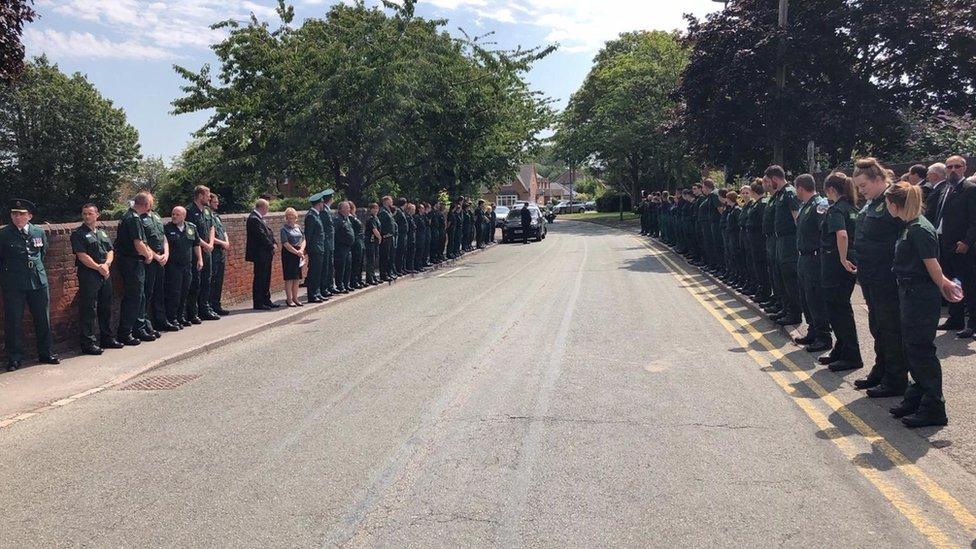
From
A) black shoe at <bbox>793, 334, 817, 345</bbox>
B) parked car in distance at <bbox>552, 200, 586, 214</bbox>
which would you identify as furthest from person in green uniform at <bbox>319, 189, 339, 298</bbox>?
parked car in distance at <bbox>552, 200, 586, 214</bbox>

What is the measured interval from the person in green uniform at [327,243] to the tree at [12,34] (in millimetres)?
6718

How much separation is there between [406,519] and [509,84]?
26.2 m

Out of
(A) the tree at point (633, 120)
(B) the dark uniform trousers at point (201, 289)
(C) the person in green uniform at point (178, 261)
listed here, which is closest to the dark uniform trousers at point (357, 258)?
(B) the dark uniform trousers at point (201, 289)

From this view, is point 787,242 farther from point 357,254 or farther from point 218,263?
point 357,254

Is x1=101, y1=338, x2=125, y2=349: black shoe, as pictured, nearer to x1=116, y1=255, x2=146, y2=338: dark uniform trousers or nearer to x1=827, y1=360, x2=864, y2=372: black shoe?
x1=116, y1=255, x2=146, y2=338: dark uniform trousers

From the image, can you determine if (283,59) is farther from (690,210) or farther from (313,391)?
(313,391)

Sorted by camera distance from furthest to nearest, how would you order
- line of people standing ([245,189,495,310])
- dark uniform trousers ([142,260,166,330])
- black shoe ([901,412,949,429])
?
line of people standing ([245,189,495,310])
dark uniform trousers ([142,260,166,330])
black shoe ([901,412,949,429])

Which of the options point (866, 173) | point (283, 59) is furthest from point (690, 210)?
point (866, 173)

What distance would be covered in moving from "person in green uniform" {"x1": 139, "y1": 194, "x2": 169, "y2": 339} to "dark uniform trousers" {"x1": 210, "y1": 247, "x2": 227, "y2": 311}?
1367 mm

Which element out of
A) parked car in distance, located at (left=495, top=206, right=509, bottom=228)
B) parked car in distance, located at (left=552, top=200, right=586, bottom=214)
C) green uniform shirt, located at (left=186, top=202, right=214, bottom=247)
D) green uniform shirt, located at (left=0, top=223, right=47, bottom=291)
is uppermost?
green uniform shirt, located at (left=186, top=202, right=214, bottom=247)

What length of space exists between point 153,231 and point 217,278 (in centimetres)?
218

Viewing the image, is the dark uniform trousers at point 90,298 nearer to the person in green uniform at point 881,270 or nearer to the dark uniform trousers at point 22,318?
the dark uniform trousers at point 22,318

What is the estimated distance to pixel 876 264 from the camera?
6520 mm

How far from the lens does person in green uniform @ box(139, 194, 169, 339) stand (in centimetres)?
1032
